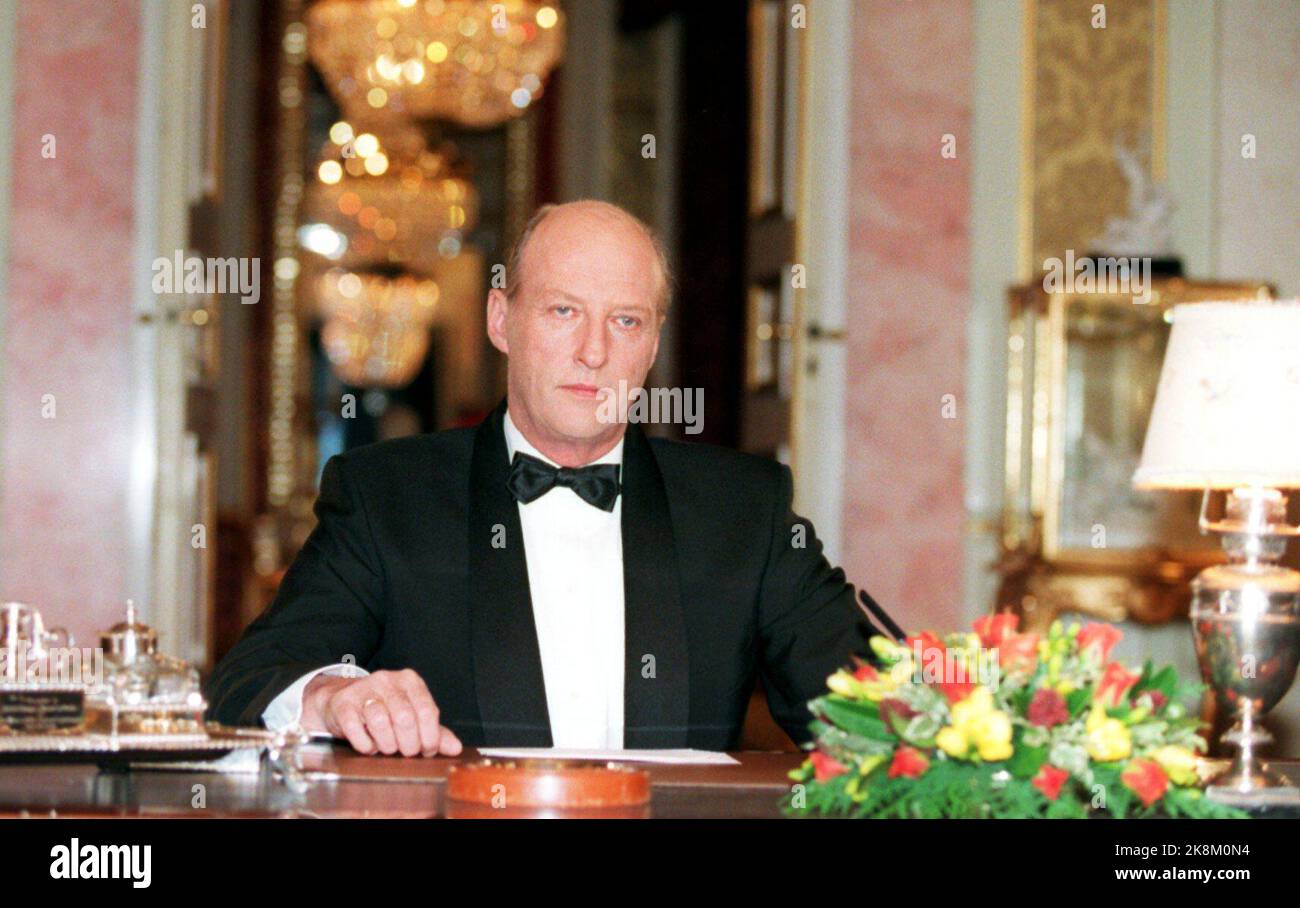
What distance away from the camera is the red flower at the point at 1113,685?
178 centimetres

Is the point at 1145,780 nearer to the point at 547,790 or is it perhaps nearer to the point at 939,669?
the point at 939,669

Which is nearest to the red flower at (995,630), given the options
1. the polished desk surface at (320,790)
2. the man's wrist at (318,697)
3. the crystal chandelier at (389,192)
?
the polished desk surface at (320,790)

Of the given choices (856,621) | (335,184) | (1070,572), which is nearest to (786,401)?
(1070,572)

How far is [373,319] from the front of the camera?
12.8 metres

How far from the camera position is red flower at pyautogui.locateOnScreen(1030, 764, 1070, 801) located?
1680 millimetres

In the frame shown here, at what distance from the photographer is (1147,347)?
624 cm

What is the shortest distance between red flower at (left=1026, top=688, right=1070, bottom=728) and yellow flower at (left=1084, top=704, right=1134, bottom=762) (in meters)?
0.03

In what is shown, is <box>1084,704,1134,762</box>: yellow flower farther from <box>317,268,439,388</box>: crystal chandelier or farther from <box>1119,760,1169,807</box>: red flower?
<box>317,268,439,388</box>: crystal chandelier

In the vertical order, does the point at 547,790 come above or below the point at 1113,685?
below

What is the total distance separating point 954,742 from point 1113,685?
20 centimetres

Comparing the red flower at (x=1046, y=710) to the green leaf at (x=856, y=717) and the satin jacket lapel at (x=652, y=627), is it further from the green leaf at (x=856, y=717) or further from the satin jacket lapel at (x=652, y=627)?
the satin jacket lapel at (x=652, y=627)

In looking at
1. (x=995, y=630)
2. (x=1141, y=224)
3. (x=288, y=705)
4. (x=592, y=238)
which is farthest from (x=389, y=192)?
(x=995, y=630)

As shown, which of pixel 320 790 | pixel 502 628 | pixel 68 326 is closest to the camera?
pixel 320 790
